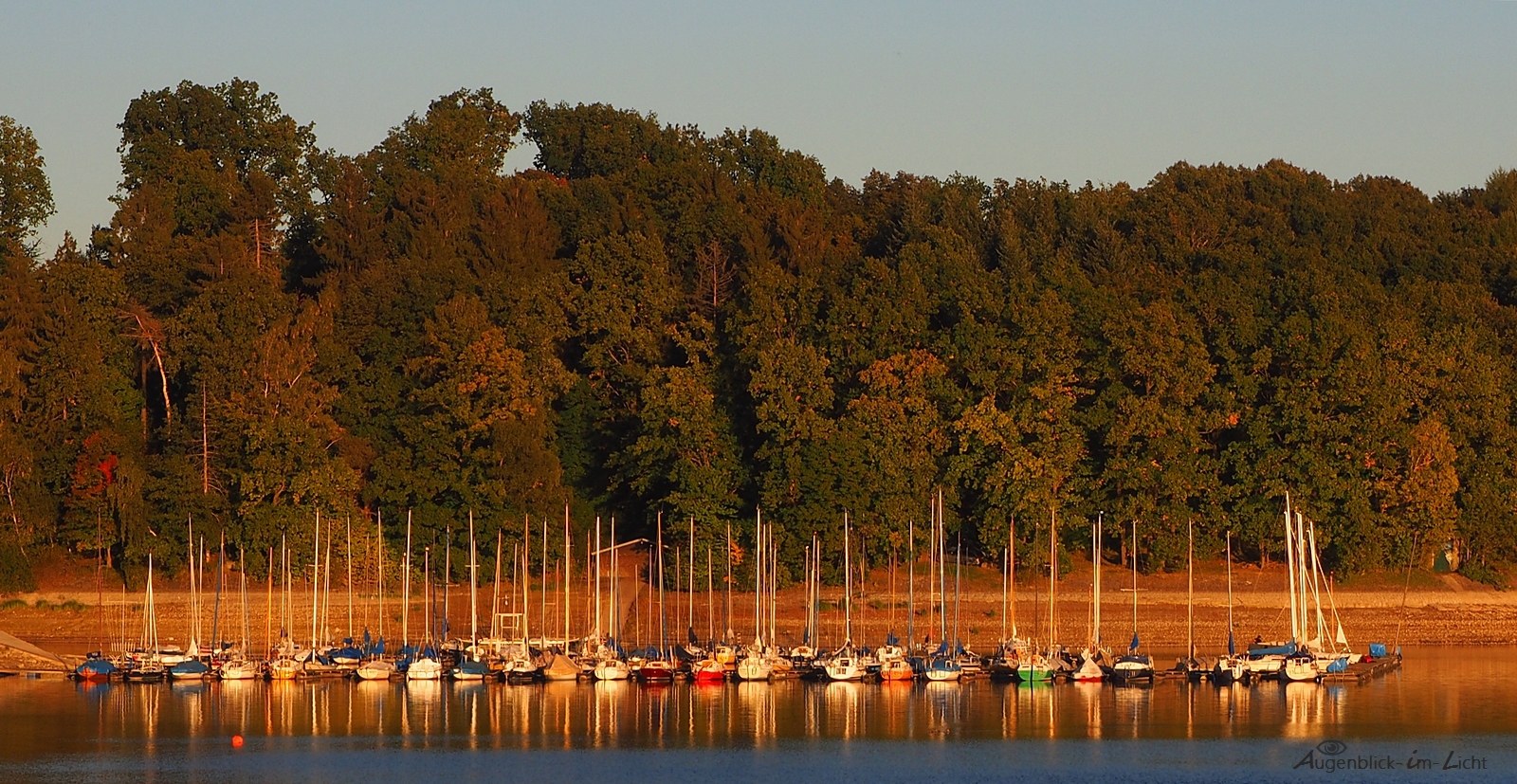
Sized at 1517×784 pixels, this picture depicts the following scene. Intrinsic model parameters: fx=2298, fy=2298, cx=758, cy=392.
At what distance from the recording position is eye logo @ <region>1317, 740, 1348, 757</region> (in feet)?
208

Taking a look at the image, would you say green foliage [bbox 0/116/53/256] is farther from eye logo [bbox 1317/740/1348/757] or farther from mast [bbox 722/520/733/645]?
eye logo [bbox 1317/740/1348/757]

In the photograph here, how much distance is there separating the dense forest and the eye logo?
32.1 meters

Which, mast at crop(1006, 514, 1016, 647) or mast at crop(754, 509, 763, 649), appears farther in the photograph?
mast at crop(1006, 514, 1016, 647)

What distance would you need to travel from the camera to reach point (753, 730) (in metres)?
68.8

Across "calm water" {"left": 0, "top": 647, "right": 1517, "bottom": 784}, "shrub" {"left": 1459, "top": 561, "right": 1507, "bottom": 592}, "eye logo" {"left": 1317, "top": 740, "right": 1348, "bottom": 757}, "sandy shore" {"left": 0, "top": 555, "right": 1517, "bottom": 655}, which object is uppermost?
"shrub" {"left": 1459, "top": 561, "right": 1507, "bottom": 592}

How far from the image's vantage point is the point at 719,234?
4702 inches

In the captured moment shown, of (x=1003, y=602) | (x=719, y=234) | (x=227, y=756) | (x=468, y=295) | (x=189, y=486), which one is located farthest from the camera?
(x=719, y=234)

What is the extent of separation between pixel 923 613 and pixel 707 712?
69.6 ft

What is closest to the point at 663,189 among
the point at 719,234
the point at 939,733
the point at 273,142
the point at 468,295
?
the point at 719,234

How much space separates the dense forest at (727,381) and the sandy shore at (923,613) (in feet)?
6.77

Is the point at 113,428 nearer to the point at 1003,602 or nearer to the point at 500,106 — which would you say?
the point at 1003,602

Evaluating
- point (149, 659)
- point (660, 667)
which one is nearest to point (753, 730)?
point (660, 667)

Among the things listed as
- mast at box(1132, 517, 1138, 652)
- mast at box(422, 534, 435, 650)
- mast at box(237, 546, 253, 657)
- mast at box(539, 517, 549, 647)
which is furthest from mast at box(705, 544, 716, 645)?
mast at box(237, 546, 253, 657)

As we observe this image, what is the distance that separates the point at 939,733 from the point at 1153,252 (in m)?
61.4
